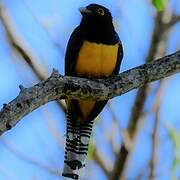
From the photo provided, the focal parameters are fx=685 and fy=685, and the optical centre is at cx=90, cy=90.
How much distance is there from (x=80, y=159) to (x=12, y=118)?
1.73 metres

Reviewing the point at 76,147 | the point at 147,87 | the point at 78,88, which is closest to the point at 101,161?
the point at 147,87

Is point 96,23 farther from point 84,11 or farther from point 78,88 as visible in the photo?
point 78,88

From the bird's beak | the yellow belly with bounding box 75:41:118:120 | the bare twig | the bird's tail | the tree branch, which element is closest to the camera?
the tree branch

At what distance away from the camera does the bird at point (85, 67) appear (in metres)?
5.62

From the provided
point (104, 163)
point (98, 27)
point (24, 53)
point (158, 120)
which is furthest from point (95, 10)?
point (104, 163)

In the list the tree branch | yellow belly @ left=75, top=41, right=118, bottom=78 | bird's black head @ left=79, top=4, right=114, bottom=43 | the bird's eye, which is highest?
the bird's eye

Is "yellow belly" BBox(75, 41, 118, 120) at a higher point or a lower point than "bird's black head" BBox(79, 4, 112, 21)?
lower

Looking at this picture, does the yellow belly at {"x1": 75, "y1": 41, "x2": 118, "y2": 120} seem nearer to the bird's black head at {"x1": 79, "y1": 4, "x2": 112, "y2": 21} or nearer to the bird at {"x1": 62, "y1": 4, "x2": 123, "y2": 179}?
the bird at {"x1": 62, "y1": 4, "x2": 123, "y2": 179}

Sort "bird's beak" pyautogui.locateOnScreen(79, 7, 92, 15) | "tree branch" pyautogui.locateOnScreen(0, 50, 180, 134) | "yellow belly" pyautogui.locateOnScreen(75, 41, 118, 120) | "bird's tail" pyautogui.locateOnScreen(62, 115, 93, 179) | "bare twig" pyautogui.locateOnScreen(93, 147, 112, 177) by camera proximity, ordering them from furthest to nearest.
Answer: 1. "bare twig" pyautogui.locateOnScreen(93, 147, 112, 177)
2. "bird's beak" pyautogui.locateOnScreen(79, 7, 92, 15)
3. "bird's tail" pyautogui.locateOnScreen(62, 115, 93, 179)
4. "yellow belly" pyautogui.locateOnScreen(75, 41, 118, 120)
5. "tree branch" pyautogui.locateOnScreen(0, 50, 180, 134)

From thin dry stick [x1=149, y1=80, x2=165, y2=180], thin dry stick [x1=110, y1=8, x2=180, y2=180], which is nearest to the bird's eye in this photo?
thin dry stick [x1=110, y1=8, x2=180, y2=180]

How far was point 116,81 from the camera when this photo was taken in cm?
491

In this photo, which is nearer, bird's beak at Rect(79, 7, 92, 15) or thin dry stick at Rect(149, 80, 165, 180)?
bird's beak at Rect(79, 7, 92, 15)

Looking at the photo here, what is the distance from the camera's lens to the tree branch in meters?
4.17

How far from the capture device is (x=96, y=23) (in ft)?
19.4
